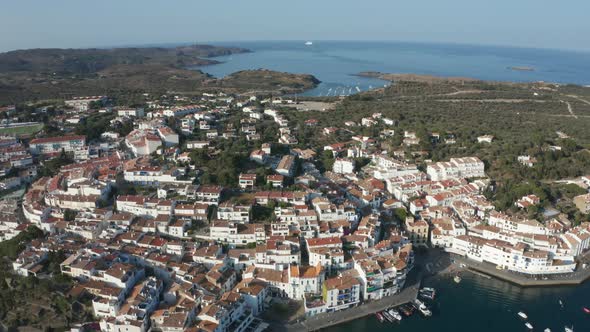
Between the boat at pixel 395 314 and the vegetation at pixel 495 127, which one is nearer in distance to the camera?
the boat at pixel 395 314

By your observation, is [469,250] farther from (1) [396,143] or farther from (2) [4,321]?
(2) [4,321]

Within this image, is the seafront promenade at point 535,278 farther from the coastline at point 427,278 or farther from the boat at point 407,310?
the boat at point 407,310

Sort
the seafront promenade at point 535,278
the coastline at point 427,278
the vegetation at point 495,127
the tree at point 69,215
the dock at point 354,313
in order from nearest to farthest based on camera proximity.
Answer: the dock at point 354,313
the coastline at point 427,278
the seafront promenade at point 535,278
the tree at point 69,215
the vegetation at point 495,127

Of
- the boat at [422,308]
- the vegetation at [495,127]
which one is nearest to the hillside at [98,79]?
the vegetation at [495,127]

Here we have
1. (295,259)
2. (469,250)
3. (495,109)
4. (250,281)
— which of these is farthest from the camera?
(495,109)

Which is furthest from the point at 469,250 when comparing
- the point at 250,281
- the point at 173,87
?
the point at 173,87

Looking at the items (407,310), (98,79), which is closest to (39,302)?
(407,310)

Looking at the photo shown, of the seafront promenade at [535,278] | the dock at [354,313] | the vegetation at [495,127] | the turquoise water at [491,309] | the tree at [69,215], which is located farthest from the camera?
the vegetation at [495,127]

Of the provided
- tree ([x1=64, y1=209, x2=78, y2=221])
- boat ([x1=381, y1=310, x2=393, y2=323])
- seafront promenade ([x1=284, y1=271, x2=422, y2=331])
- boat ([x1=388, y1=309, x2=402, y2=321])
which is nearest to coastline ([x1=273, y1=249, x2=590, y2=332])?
seafront promenade ([x1=284, y1=271, x2=422, y2=331])
